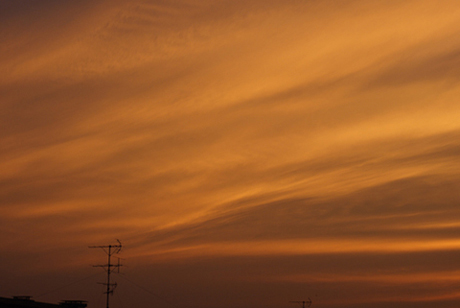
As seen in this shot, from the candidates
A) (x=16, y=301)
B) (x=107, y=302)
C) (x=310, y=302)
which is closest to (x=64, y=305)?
(x=107, y=302)

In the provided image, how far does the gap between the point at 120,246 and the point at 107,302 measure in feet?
31.2

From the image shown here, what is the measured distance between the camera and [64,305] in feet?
369

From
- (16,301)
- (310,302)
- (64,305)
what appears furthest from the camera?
(310,302)

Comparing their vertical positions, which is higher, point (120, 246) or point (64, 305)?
point (120, 246)

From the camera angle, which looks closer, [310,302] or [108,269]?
[108,269]

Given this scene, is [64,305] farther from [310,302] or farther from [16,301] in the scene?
[310,302]

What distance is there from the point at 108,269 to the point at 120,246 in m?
5.38

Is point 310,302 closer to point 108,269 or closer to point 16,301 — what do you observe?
point 108,269

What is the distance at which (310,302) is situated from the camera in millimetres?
184000

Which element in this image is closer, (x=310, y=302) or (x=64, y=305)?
(x=64, y=305)

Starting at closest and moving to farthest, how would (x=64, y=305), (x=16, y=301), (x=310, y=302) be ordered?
(x=16, y=301), (x=64, y=305), (x=310, y=302)

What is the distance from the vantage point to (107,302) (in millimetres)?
116812

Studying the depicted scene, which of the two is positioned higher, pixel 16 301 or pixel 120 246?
pixel 120 246

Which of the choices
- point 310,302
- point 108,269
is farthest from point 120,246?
point 310,302
